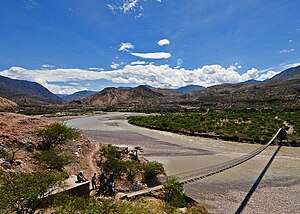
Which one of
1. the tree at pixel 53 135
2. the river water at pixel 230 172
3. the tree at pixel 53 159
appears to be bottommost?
the river water at pixel 230 172

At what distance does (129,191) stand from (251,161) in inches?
550

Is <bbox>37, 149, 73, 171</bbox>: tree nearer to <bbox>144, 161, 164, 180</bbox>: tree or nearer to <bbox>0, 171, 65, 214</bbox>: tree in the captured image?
<bbox>144, 161, 164, 180</bbox>: tree

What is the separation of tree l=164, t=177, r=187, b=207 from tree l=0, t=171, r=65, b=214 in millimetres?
6428

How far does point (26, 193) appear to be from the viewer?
9.17 metres

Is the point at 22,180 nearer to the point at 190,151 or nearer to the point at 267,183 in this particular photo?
the point at 267,183

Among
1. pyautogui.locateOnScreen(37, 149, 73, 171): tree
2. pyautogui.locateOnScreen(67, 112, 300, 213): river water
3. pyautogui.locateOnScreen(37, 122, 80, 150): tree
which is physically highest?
pyautogui.locateOnScreen(37, 122, 80, 150): tree

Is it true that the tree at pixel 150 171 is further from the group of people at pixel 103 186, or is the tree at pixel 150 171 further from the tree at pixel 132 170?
the group of people at pixel 103 186

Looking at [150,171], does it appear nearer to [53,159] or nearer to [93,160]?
[93,160]

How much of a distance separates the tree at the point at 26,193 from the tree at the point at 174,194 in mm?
6428

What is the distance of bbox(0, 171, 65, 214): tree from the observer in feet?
28.9

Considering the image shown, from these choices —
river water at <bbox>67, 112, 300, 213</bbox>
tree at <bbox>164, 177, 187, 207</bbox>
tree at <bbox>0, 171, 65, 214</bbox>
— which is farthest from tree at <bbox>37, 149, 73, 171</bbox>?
river water at <bbox>67, 112, 300, 213</bbox>

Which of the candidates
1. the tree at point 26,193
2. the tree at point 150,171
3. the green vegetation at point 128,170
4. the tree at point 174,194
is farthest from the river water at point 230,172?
the tree at point 26,193

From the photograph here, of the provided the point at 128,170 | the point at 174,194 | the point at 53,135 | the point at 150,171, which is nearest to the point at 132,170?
the point at 128,170

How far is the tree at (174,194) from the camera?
14094 millimetres
